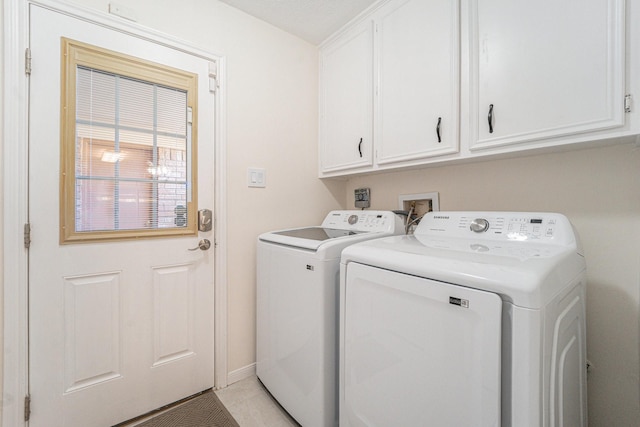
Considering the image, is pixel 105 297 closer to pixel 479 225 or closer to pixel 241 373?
pixel 241 373

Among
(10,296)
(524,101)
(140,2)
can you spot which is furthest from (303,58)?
(10,296)

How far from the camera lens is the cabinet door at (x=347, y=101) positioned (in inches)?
67.4

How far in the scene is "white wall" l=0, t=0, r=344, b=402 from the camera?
1.61 meters

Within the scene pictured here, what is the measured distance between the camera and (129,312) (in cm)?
138

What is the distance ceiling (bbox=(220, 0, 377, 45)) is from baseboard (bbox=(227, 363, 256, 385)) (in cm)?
233

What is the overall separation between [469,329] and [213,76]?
180 centimetres

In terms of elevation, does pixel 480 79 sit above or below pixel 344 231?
above

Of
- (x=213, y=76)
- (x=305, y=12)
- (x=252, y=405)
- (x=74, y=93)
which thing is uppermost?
(x=305, y=12)

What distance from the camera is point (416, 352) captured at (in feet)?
2.79

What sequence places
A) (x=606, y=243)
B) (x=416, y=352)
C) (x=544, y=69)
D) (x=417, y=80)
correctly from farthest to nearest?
(x=417, y=80) < (x=606, y=243) < (x=544, y=69) < (x=416, y=352)

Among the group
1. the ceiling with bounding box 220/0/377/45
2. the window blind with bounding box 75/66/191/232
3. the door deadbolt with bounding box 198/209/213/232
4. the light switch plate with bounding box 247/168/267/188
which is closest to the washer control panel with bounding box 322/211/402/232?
the light switch plate with bounding box 247/168/267/188

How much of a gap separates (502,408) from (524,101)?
112cm

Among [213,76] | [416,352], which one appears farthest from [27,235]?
[416,352]

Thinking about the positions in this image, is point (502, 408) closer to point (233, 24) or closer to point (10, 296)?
point (10, 296)
